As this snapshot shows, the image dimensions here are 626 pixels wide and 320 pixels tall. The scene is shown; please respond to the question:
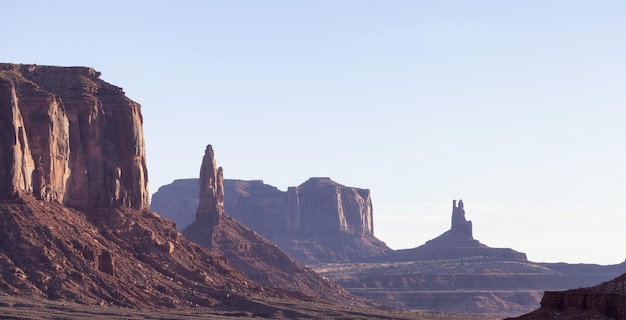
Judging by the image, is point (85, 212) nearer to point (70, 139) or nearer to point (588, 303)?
point (70, 139)

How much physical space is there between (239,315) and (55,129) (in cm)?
2797

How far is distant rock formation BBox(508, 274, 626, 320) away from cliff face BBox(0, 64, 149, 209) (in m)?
99.5

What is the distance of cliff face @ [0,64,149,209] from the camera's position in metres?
157

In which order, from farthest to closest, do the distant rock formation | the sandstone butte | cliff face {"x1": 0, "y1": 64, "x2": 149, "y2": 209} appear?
Answer: cliff face {"x1": 0, "y1": 64, "x2": 149, "y2": 209}
the sandstone butte
the distant rock formation

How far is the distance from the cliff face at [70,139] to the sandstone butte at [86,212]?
4.4 inches

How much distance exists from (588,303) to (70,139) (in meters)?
113

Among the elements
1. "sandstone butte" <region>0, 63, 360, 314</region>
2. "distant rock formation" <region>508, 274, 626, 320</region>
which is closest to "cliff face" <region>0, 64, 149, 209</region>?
"sandstone butte" <region>0, 63, 360, 314</region>

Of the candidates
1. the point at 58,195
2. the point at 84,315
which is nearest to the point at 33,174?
the point at 58,195

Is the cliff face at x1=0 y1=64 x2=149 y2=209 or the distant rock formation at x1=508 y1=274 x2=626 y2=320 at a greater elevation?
the cliff face at x1=0 y1=64 x2=149 y2=209

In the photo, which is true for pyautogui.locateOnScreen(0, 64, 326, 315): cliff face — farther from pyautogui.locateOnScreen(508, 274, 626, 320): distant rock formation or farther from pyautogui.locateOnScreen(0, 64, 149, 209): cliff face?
pyautogui.locateOnScreen(508, 274, 626, 320): distant rock formation

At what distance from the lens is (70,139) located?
16788cm

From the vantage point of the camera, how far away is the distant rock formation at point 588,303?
59250mm

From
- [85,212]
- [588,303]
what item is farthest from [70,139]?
[588,303]

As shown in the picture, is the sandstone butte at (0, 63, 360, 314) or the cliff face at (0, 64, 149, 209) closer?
the sandstone butte at (0, 63, 360, 314)
